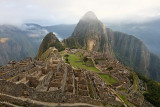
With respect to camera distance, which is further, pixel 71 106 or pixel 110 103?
pixel 110 103

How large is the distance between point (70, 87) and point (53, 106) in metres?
5.14

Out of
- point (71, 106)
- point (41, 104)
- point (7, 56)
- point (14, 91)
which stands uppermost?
point (14, 91)

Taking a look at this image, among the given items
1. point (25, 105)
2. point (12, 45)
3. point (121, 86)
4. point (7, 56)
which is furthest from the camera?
point (12, 45)

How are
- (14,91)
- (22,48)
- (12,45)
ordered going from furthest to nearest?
1. (22,48)
2. (12,45)
3. (14,91)

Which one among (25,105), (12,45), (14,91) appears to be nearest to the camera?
(25,105)

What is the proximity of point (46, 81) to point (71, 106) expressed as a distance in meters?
6.73

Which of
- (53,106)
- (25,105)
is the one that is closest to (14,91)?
(25,105)

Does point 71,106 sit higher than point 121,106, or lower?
higher

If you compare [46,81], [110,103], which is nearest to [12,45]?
[46,81]

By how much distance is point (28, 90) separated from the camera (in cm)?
1390

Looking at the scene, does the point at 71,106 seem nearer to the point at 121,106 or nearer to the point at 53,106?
the point at 53,106

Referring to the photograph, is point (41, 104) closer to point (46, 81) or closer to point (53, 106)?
point (53, 106)

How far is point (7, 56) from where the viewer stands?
96500mm

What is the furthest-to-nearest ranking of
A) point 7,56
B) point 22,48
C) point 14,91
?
point 22,48 → point 7,56 → point 14,91
